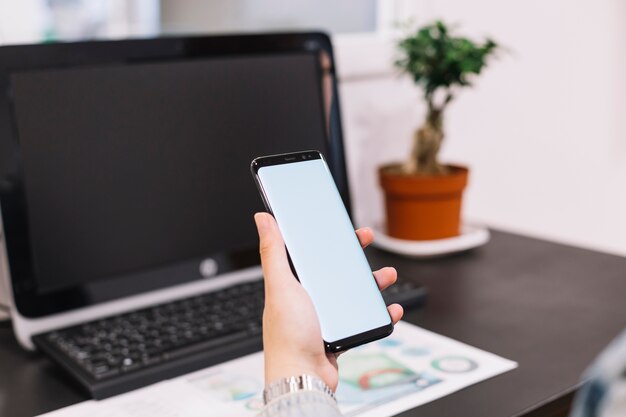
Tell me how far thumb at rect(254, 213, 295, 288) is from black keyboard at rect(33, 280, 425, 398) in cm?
22

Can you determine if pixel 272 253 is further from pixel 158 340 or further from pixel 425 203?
pixel 425 203

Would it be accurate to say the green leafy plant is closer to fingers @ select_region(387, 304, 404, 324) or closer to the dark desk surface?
the dark desk surface

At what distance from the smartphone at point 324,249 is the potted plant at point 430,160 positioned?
49 centimetres

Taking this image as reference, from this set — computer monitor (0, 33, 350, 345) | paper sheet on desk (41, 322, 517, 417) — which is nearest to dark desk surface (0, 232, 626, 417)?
paper sheet on desk (41, 322, 517, 417)

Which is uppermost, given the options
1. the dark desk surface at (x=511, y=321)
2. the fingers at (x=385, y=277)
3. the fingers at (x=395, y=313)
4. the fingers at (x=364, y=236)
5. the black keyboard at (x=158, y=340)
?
the fingers at (x=364, y=236)

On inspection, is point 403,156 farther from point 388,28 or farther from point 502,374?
point 502,374

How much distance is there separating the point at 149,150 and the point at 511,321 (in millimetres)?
480

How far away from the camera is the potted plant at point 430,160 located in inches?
47.8

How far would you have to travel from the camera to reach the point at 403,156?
1483 millimetres

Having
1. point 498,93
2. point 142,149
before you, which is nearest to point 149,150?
point 142,149

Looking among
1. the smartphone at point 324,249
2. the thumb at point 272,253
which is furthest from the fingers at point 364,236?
the thumb at point 272,253

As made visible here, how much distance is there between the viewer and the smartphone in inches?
27.0

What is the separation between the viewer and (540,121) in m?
1.78

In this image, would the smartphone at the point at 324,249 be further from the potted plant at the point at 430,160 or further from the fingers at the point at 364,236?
the potted plant at the point at 430,160
